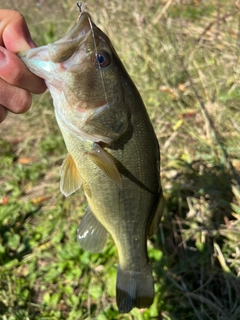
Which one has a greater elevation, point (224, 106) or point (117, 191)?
point (117, 191)

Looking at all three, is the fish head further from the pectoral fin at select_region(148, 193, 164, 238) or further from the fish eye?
the pectoral fin at select_region(148, 193, 164, 238)

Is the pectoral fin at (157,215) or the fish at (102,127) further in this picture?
the pectoral fin at (157,215)

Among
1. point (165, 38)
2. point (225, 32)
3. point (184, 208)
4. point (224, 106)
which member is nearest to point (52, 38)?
point (165, 38)

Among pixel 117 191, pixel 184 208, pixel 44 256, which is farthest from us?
pixel 44 256

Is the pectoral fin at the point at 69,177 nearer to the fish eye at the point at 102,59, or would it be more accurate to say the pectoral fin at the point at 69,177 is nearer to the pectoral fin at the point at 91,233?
the pectoral fin at the point at 91,233

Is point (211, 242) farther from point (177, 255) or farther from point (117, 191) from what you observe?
point (117, 191)

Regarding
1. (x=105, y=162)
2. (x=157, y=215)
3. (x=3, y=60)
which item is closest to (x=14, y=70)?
(x=3, y=60)

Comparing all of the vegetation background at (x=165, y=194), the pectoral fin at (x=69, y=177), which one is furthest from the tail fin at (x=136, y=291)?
the pectoral fin at (x=69, y=177)
